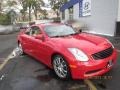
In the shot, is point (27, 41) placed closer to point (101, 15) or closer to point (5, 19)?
point (101, 15)

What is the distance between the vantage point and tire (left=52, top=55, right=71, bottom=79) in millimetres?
5051

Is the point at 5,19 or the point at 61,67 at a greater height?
the point at 5,19

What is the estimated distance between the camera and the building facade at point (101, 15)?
12789 mm

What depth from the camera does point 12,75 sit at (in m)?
6.05

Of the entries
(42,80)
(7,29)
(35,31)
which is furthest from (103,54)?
(7,29)

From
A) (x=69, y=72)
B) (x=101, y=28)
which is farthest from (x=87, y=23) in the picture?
(x=69, y=72)

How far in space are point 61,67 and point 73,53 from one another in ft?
2.04

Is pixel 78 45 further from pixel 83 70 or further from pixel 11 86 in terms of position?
pixel 11 86

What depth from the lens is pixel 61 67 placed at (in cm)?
530

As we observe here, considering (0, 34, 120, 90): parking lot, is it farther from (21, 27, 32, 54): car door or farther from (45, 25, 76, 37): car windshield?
(45, 25, 76, 37): car windshield

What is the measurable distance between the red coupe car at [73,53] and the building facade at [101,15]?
23.3 ft

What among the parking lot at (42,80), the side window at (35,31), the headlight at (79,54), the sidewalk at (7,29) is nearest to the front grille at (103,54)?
the headlight at (79,54)

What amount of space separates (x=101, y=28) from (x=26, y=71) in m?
9.55

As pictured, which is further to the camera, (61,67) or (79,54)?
(61,67)
